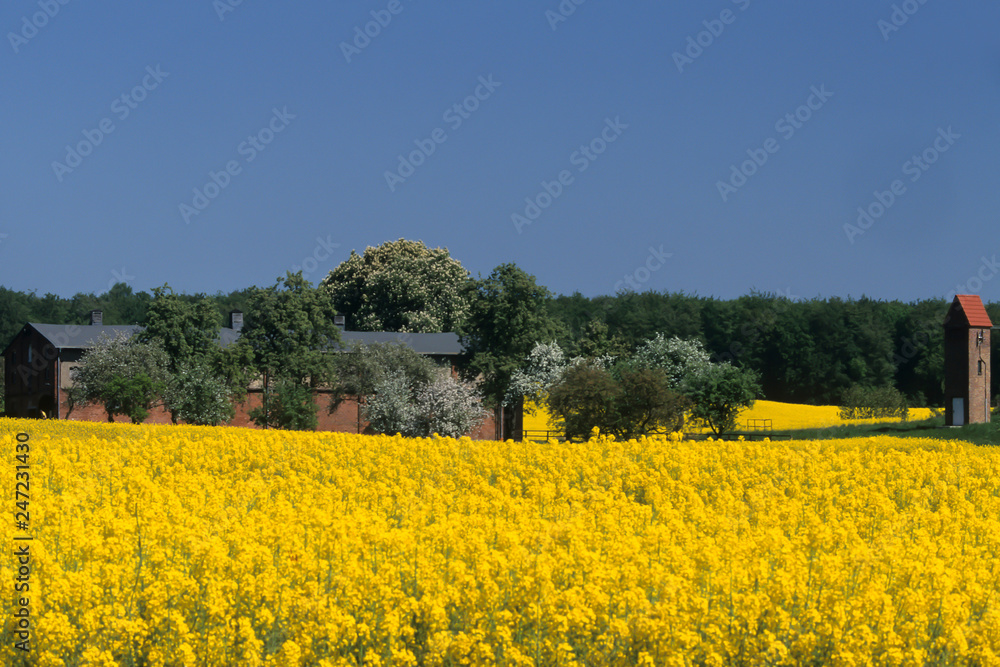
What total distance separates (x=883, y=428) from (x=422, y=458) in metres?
21.4

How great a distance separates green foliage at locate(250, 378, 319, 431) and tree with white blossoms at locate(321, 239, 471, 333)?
71.7 feet

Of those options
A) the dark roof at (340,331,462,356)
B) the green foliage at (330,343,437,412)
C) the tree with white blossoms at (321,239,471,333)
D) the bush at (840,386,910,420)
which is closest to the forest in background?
the tree with white blossoms at (321,239,471,333)

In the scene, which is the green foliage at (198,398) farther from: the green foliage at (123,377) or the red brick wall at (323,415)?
the red brick wall at (323,415)

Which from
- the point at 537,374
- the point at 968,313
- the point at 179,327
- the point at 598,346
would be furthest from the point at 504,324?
the point at 968,313

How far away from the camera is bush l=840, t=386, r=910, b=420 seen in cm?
6297

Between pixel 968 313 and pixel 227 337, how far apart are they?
50419mm

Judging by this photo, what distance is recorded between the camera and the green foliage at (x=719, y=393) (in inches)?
1881

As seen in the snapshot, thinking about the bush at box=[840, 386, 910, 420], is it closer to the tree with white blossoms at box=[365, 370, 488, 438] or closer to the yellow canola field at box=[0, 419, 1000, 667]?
the tree with white blossoms at box=[365, 370, 488, 438]

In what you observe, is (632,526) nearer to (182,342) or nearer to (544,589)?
(544,589)

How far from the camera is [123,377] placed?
53469 millimetres

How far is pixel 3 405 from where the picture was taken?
72.9 metres

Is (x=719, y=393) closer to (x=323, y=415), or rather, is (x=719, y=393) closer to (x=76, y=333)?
(x=323, y=415)

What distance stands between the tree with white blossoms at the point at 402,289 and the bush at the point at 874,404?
101 ft

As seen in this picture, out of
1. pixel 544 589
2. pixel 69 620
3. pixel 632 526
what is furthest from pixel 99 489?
pixel 544 589
